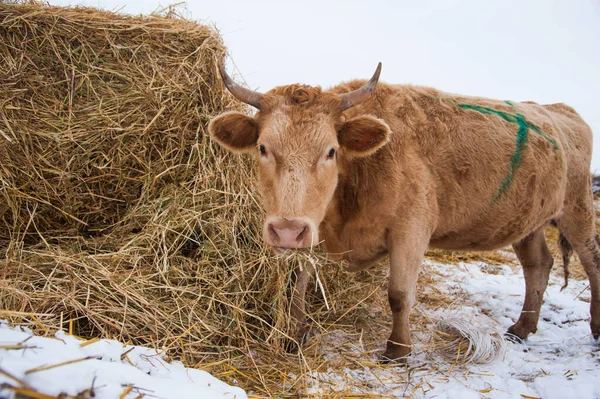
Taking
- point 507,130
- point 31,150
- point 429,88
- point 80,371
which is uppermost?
point 429,88

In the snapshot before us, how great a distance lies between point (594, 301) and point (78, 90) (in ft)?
19.8

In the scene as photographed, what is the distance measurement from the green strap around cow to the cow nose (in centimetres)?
240

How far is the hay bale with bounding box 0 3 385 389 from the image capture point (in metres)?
3.49

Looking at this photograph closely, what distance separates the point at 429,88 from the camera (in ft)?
14.3

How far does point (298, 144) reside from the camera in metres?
3.01

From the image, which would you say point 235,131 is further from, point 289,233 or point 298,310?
point 298,310

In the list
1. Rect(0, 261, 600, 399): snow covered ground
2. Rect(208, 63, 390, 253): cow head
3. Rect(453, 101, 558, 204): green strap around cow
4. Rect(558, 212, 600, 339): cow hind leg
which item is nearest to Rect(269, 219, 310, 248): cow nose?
Rect(208, 63, 390, 253): cow head

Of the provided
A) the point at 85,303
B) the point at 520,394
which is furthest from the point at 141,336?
the point at 520,394

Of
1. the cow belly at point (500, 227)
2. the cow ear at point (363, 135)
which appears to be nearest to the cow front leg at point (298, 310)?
the cow ear at point (363, 135)

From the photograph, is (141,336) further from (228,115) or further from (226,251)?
(228,115)

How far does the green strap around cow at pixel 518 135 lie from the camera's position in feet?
13.9

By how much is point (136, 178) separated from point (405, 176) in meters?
2.61

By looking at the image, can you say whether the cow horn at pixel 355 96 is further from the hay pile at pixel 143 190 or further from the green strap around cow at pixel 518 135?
the green strap around cow at pixel 518 135

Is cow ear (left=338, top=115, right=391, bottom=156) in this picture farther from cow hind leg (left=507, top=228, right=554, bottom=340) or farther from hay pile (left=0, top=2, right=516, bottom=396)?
cow hind leg (left=507, top=228, right=554, bottom=340)
